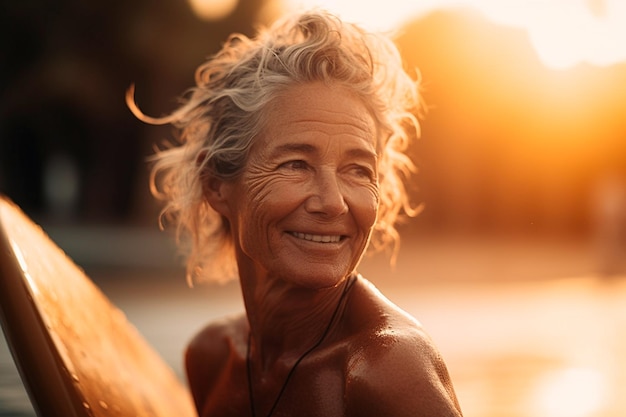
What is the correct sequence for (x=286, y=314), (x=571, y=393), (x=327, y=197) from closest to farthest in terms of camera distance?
(x=327, y=197) < (x=286, y=314) < (x=571, y=393)

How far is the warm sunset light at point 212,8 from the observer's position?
17.7 m

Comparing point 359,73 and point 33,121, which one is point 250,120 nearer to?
point 359,73

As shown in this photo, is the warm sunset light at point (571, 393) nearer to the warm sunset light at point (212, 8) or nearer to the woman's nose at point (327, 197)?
the woman's nose at point (327, 197)

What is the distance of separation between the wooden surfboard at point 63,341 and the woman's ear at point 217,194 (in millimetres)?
347

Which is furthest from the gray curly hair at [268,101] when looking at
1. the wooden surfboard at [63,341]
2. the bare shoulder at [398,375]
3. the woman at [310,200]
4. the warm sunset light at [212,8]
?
the warm sunset light at [212,8]

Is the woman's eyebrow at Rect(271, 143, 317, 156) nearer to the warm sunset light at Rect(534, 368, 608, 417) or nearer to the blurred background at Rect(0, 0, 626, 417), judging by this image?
the blurred background at Rect(0, 0, 626, 417)

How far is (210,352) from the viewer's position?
2420 mm

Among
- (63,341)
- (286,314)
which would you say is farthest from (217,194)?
(63,341)

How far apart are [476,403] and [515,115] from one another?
11.4 metres

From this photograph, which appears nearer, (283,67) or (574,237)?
(283,67)

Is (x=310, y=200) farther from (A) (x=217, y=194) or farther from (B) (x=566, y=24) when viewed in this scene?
(B) (x=566, y=24)

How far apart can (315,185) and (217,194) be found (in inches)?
14.1

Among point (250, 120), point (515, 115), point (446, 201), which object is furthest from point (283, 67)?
point (446, 201)

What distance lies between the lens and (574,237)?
1120 inches
